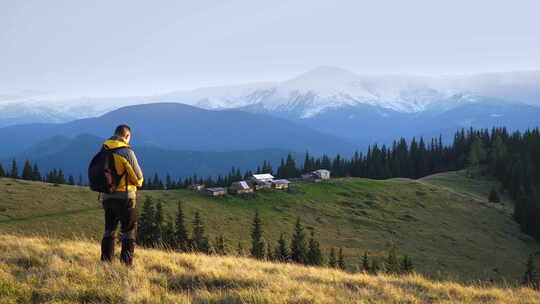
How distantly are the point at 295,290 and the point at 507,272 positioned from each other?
244 feet

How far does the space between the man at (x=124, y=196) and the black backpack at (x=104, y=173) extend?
98 millimetres

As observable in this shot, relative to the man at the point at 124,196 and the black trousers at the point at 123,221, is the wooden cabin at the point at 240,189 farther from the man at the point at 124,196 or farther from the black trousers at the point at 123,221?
the man at the point at 124,196

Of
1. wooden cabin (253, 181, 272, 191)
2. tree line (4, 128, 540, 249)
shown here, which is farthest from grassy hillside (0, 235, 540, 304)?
tree line (4, 128, 540, 249)

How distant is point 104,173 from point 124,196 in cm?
83

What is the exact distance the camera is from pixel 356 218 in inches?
3615

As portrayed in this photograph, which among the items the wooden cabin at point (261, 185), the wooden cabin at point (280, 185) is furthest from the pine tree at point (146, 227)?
the wooden cabin at point (280, 185)

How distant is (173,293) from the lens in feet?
27.8

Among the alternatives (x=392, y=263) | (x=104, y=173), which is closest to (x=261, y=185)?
(x=392, y=263)

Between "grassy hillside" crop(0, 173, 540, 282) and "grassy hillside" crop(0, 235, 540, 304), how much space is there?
1873 inches

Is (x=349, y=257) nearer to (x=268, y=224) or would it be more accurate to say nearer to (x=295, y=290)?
(x=268, y=224)

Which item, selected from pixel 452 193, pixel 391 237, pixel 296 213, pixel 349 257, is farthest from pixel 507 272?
pixel 452 193

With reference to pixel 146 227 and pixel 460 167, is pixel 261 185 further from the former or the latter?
pixel 460 167

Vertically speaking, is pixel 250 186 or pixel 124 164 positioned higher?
pixel 124 164

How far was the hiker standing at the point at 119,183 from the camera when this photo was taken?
9.78 m
